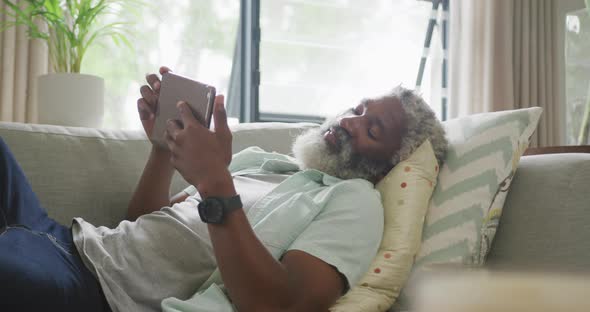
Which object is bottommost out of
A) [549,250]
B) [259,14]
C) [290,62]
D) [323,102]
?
[549,250]

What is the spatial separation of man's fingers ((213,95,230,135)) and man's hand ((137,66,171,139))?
1.29ft

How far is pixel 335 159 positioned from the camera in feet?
5.04

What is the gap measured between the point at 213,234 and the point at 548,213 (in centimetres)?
66

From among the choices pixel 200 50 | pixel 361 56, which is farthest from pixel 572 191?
pixel 200 50

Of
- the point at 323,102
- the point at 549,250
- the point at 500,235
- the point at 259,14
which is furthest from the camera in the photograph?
the point at 323,102

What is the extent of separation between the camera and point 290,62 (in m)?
3.44

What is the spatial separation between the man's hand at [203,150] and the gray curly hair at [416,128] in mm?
530

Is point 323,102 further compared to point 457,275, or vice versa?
point 323,102

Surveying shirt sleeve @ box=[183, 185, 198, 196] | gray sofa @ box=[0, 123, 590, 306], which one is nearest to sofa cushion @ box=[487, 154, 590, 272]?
gray sofa @ box=[0, 123, 590, 306]

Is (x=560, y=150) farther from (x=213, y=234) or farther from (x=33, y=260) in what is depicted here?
(x=33, y=260)

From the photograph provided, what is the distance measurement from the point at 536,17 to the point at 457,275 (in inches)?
151

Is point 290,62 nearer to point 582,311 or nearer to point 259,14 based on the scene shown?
point 259,14

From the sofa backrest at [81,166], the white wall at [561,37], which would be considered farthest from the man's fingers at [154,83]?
the white wall at [561,37]

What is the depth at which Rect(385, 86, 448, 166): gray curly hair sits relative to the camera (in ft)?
4.61
